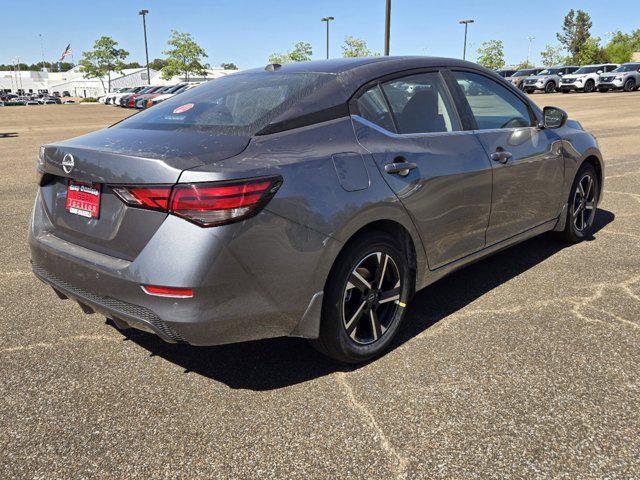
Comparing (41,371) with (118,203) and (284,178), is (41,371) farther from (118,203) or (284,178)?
(284,178)

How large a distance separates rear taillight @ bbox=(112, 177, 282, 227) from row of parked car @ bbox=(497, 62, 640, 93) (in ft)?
116

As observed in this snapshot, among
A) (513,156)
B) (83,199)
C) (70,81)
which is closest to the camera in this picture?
(83,199)

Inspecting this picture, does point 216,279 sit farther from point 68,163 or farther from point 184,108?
point 184,108

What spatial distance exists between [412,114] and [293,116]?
2.93 ft

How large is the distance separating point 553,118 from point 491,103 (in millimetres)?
624

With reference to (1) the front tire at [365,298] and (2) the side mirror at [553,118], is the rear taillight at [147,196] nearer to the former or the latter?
(1) the front tire at [365,298]

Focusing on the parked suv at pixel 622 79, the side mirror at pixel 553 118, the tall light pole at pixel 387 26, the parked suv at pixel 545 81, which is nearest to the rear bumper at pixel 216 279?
the side mirror at pixel 553 118

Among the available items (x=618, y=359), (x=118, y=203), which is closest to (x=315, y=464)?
(x=118, y=203)

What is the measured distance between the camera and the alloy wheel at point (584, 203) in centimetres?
476

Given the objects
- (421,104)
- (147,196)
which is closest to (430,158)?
(421,104)

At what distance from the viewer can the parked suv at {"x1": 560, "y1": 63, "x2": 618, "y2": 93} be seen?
3584 centimetres

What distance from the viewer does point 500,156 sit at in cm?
362

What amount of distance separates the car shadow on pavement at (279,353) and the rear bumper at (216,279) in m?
0.41

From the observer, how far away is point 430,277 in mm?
3271
